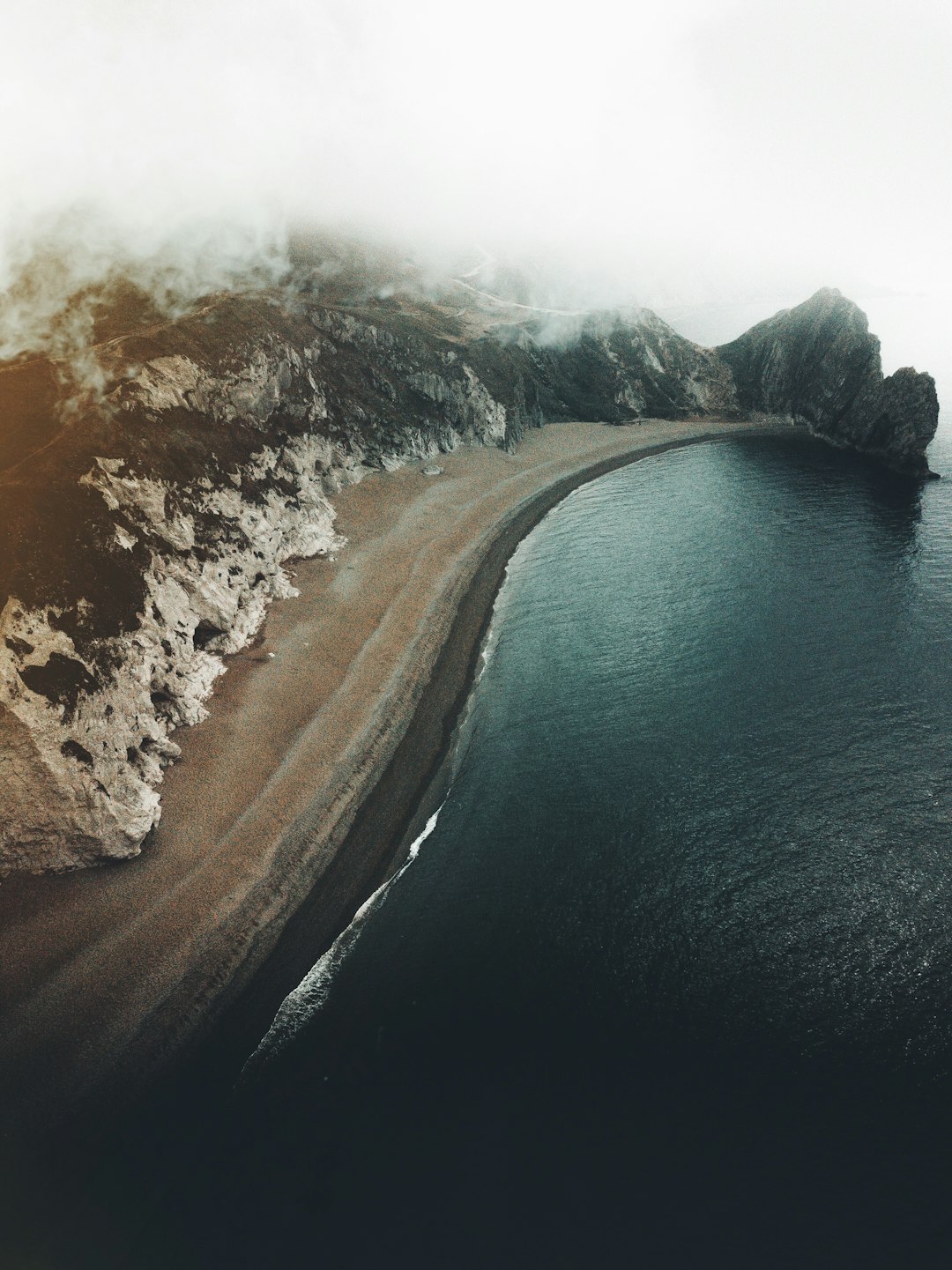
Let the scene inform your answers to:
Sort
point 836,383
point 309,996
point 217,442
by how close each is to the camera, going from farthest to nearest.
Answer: point 836,383 → point 217,442 → point 309,996

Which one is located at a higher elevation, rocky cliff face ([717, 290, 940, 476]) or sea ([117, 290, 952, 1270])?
rocky cliff face ([717, 290, 940, 476])

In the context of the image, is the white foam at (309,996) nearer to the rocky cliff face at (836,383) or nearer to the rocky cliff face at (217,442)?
the rocky cliff face at (217,442)

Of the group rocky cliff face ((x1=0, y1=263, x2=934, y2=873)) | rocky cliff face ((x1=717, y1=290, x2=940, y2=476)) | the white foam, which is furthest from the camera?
rocky cliff face ((x1=717, y1=290, x2=940, y2=476))

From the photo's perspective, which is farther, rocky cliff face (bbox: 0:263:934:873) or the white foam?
rocky cliff face (bbox: 0:263:934:873)

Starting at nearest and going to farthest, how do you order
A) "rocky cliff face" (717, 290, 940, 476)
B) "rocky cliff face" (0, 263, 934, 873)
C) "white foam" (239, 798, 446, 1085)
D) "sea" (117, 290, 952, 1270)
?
"sea" (117, 290, 952, 1270), "white foam" (239, 798, 446, 1085), "rocky cliff face" (0, 263, 934, 873), "rocky cliff face" (717, 290, 940, 476)

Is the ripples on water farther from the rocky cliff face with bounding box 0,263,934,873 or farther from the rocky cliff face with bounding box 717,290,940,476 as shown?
the rocky cliff face with bounding box 717,290,940,476

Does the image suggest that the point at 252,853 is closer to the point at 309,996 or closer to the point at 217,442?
the point at 309,996

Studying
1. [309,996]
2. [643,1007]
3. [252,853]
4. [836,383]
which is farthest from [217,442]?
[836,383]

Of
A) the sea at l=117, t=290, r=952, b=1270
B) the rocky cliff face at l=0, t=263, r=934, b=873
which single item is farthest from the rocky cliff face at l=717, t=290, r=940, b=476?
the sea at l=117, t=290, r=952, b=1270
